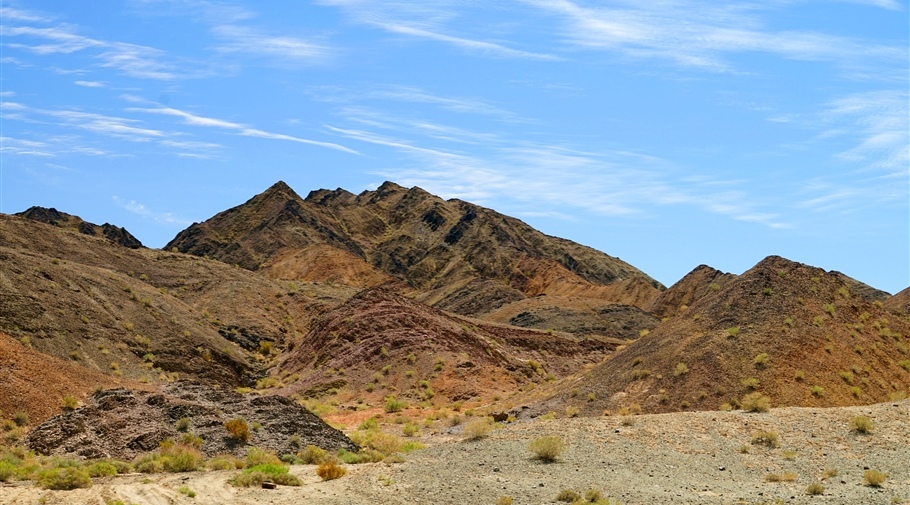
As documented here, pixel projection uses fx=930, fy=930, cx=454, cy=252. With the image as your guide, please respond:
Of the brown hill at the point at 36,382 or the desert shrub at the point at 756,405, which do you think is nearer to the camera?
the desert shrub at the point at 756,405

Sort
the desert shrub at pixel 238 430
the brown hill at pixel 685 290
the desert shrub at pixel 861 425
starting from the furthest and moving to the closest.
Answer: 1. the brown hill at pixel 685 290
2. the desert shrub at pixel 238 430
3. the desert shrub at pixel 861 425

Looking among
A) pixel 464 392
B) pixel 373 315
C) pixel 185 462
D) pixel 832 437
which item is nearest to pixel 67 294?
pixel 373 315

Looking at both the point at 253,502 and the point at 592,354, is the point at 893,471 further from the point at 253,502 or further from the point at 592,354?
the point at 592,354

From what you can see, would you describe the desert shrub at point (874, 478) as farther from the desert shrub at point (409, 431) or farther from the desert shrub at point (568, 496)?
the desert shrub at point (409, 431)

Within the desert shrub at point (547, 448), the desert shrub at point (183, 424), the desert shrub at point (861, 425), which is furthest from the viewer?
the desert shrub at point (183, 424)

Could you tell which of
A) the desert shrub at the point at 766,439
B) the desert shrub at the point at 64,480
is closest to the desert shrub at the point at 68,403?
the desert shrub at the point at 64,480

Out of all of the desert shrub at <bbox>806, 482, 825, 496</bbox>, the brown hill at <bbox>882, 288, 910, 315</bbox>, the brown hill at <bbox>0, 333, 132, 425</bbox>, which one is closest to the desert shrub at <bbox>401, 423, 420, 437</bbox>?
the brown hill at <bbox>0, 333, 132, 425</bbox>

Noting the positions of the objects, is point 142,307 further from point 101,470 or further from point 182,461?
point 101,470

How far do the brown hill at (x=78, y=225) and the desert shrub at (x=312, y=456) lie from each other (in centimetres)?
10808

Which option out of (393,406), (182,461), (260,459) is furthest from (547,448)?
(393,406)

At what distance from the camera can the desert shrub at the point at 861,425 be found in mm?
→ 25547

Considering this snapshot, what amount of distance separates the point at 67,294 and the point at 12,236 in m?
22.5

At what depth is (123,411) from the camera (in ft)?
93.3

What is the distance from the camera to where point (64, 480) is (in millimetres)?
19438
